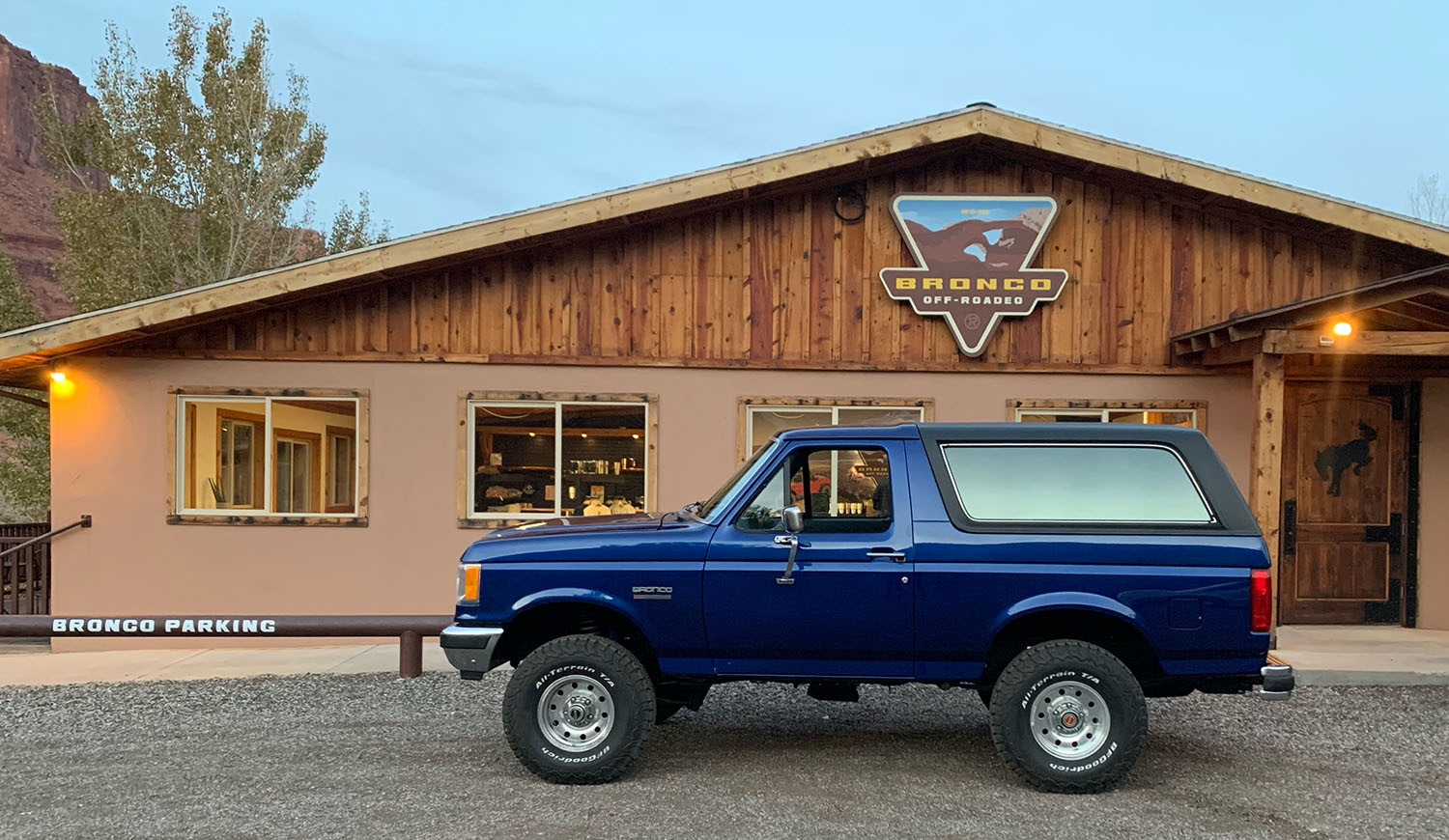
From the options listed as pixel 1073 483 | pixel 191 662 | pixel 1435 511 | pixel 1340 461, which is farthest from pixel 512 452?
pixel 1435 511

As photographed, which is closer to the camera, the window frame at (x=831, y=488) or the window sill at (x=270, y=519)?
the window frame at (x=831, y=488)

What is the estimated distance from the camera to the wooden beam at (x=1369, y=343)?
8180 millimetres

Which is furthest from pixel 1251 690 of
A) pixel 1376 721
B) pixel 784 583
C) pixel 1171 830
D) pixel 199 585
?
pixel 199 585

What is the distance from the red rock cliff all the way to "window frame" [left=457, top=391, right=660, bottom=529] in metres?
59.7

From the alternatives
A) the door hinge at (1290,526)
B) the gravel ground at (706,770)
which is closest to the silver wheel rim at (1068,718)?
the gravel ground at (706,770)

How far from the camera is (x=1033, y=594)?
5234 millimetres

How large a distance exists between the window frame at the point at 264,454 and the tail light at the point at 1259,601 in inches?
319

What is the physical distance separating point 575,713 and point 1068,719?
2806mm

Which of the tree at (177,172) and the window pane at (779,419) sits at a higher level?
the tree at (177,172)

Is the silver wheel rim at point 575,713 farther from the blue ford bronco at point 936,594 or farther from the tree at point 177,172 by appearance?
the tree at point 177,172

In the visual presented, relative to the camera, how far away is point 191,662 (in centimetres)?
868

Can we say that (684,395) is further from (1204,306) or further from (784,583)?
(1204,306)

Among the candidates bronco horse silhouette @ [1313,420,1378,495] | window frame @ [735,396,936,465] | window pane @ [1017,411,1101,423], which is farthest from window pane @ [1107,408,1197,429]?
window frame @ [735,396,936,465]

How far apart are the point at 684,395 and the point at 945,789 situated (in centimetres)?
548
